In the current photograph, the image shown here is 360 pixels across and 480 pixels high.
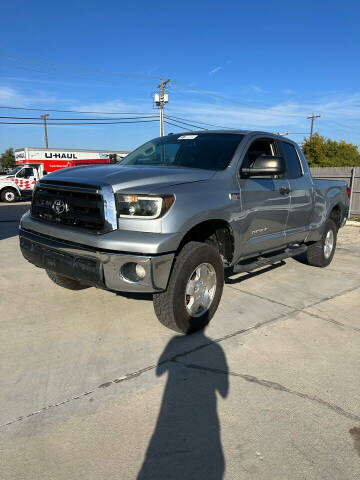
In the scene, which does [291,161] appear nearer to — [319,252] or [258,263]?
[319,252]

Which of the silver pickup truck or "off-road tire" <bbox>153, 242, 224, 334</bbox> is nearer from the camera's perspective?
the silver pickup truck

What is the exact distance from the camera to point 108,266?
115 inches

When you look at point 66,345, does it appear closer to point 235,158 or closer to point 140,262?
point 140,262

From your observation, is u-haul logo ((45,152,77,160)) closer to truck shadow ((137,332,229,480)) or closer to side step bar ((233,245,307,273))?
side step bar ((233,245,307,273))

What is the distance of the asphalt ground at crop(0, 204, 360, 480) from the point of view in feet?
6.49

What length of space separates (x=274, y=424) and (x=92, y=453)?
1066mm

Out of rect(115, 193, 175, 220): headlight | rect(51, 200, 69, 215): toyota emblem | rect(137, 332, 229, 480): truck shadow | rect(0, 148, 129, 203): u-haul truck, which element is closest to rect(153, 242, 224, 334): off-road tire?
rect(137, 332, 229, 480): truck shadow

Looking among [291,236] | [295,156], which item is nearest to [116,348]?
[291,236]

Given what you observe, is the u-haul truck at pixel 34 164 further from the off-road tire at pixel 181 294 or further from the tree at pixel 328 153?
the tree at pixel 328 153

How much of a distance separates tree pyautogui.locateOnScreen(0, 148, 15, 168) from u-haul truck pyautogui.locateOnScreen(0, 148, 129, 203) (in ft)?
190

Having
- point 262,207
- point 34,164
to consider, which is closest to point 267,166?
point 262,207

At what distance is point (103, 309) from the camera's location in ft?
13.1

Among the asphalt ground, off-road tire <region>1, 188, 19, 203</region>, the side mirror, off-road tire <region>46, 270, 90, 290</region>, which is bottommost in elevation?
off-road tire <region>1, 188, 19, 203</region>

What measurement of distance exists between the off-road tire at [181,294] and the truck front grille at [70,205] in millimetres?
705
